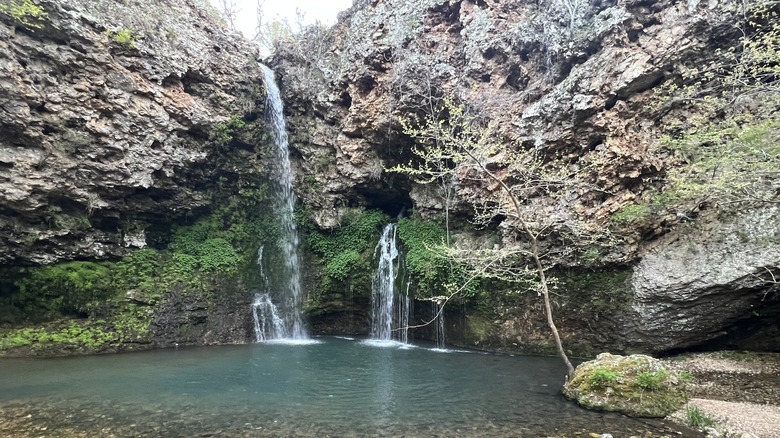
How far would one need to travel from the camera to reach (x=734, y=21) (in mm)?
10883

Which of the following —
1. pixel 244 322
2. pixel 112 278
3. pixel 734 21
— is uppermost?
pixel 734 21

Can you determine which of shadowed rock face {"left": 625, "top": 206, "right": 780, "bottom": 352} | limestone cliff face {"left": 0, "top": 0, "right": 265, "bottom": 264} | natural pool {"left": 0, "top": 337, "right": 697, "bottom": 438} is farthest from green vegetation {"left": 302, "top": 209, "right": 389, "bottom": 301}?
shadowed rock face {"left": 625, "top": 206, "right": 780, "bottom": 352}

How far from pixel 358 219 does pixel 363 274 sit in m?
2.74

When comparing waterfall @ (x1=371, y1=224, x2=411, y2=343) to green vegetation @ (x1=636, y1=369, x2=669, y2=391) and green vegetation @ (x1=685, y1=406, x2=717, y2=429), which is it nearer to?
green vegetation @ (x1=636, y1=369, x2=669, y2=391)

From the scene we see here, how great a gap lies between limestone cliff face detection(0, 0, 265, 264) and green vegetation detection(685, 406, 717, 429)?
16356mm

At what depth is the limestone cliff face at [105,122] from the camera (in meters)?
12.0

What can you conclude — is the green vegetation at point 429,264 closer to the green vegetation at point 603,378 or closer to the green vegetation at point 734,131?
the green vegetation at point 603,378

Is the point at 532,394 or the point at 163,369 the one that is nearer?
the point at 532,394

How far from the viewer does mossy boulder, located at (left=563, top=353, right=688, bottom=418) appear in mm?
6949

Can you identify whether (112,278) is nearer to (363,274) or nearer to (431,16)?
(363,274)

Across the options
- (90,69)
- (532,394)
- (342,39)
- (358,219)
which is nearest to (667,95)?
(532,394)

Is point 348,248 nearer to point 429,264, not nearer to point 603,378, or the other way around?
point 429,264

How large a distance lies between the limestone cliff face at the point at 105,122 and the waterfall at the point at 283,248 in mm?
2098

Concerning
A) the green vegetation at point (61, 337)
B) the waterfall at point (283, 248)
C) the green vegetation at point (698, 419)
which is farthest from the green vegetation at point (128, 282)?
the green vegetation at point (698, 419)
